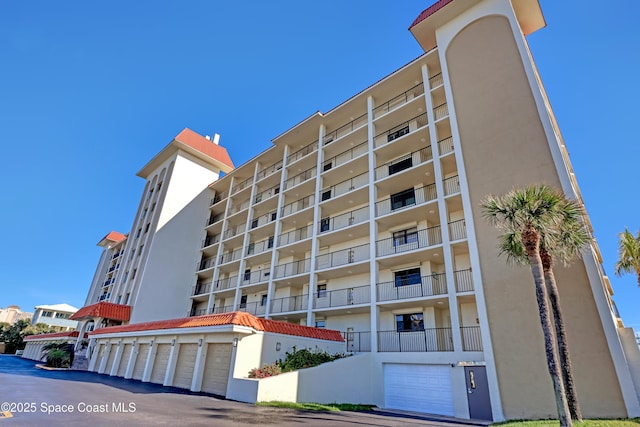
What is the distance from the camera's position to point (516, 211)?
11.7 meters

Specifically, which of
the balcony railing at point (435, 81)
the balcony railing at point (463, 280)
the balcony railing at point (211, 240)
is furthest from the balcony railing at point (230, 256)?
the balcony railing at point (435, 81)

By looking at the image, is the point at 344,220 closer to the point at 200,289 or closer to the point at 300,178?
the point at 300,178

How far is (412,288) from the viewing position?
62.8 ft

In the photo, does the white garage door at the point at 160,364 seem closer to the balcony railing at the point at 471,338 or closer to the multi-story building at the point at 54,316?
the balcony railing at the point at 471,338

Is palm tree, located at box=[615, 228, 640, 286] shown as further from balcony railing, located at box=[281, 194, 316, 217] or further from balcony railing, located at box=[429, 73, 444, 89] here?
balcony railing, located at box=[281, 194, 316, 217]

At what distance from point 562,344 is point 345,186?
1768 centimetres

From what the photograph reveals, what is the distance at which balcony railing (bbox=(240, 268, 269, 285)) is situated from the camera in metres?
28.2

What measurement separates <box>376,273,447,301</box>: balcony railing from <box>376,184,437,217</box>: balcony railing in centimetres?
438

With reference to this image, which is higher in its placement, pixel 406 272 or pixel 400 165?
pixel 400 165

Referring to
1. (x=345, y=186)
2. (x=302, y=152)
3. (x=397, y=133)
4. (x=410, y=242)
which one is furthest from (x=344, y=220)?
(x=302, y=152)

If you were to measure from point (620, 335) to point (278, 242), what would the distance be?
20935 mm

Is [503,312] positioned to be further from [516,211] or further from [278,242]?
[278,242]

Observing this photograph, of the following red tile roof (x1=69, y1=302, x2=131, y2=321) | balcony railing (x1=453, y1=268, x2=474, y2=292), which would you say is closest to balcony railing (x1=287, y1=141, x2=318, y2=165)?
balcony railing (x1=453, y1=268, x2=474, y2=292)

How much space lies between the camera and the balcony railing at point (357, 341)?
66.0 ft
